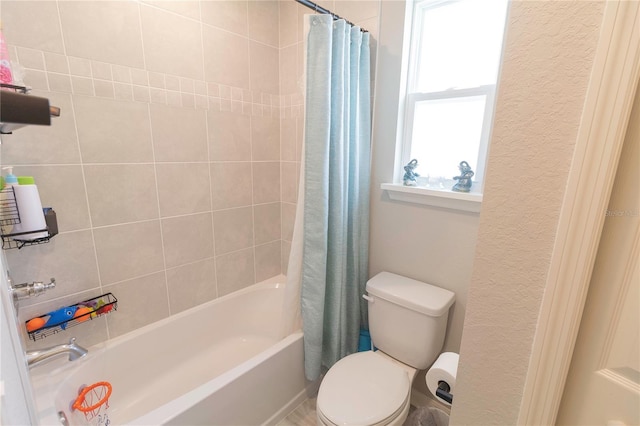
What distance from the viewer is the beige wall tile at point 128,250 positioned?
4.48 ft

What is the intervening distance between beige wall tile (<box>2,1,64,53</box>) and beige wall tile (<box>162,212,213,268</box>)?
855 millimetres

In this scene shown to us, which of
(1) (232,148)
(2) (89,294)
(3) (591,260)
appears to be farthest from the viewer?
(1) (232,148)

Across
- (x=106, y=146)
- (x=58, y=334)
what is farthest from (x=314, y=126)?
(x=58, y=334)

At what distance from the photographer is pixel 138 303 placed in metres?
1.51

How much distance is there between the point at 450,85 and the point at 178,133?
1404mm

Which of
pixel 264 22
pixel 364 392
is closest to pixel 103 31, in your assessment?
pixel 264 22

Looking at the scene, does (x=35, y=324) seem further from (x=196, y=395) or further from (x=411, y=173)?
(x=411, y=173)

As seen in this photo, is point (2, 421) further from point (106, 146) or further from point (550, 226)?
point (106, 146)

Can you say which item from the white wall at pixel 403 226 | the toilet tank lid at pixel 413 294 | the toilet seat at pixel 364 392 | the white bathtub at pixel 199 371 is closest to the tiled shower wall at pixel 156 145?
the white bathtub at pixel 199 371

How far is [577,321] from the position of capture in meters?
0.48

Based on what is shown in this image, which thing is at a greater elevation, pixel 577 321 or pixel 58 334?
pixel 577 321

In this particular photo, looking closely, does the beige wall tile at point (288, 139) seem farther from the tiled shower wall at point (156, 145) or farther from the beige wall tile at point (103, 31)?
the beige wall tile at point (103, 31)

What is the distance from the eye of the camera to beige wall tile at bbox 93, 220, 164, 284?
136cm

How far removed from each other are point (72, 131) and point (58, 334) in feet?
3.01
